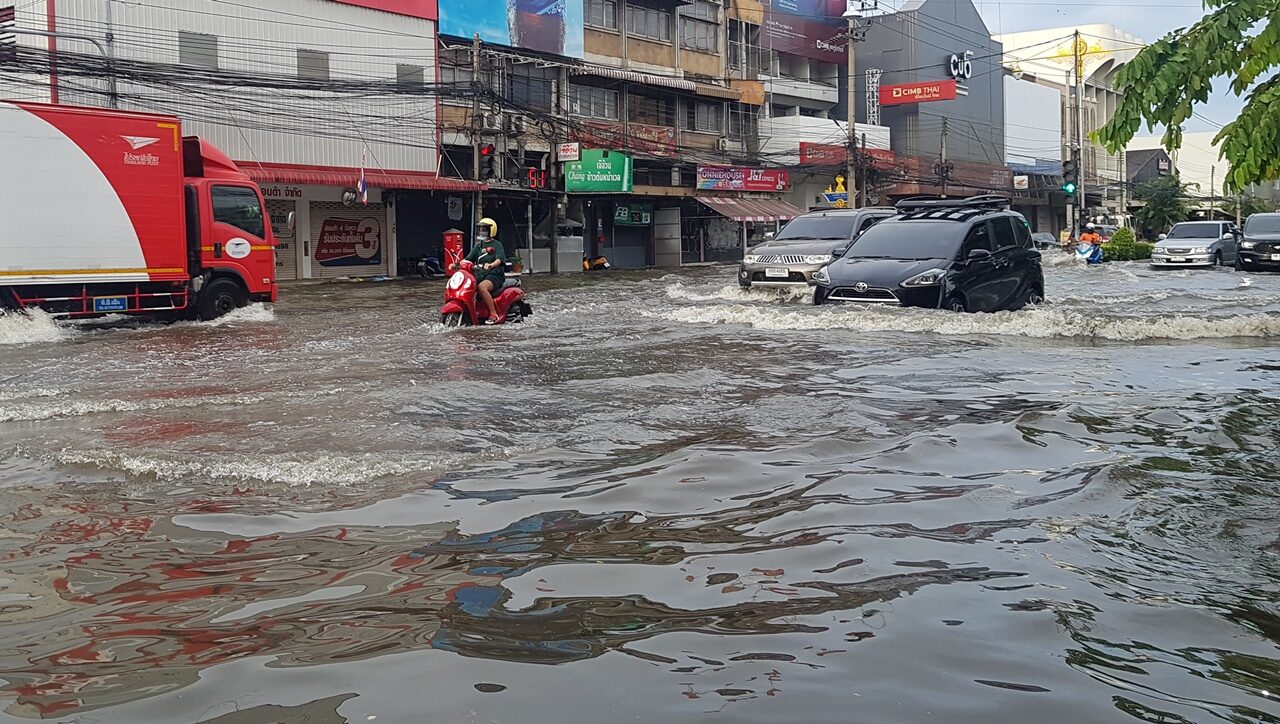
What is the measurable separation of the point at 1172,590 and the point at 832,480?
1963mm

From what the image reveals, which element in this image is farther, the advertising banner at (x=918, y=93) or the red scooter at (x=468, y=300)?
the advertising banner at (x=918, y=93)

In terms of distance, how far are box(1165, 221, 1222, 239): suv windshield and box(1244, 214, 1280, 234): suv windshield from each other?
2.71 metres

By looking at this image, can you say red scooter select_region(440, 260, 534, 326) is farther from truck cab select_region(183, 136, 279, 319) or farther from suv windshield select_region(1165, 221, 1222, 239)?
suv windshield select_region(1165, 221, 1222, 239)

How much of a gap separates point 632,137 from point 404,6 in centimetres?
1066

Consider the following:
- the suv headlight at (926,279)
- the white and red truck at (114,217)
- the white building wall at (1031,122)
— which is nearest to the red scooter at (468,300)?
the white and red truck at (114,217)

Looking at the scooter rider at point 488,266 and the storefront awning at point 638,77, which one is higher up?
the storefront awning at point 638,77

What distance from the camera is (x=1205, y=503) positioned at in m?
5.24

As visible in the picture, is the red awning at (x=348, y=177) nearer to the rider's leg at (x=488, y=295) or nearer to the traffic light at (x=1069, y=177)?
the rider's leg at (x=488, y=295)

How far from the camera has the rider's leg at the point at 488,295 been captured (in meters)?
14.8

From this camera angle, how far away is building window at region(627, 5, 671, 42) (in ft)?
137

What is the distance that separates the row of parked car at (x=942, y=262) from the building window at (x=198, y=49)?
17.6m

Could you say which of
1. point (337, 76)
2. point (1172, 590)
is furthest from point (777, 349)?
point (337, 76)

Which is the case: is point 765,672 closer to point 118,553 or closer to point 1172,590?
point 1172,590

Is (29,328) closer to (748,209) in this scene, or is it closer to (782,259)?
(782,259)
